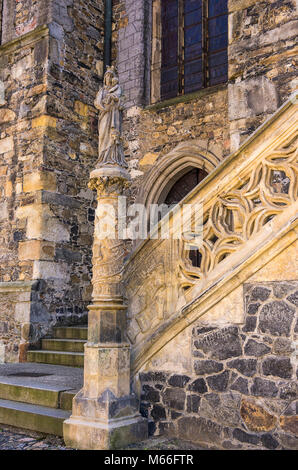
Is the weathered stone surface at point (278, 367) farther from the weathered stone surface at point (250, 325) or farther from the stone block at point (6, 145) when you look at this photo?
the stone block at point (6, 145)

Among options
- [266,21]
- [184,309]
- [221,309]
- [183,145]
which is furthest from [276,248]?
[183,145]

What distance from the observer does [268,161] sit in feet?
13.4

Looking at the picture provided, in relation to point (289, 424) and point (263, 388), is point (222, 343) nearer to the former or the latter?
point (263, 388)

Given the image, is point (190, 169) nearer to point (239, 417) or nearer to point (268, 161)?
point (268, 161)

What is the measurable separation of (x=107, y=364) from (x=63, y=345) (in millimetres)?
3236

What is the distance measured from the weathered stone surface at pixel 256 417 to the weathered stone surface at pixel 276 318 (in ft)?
1.85

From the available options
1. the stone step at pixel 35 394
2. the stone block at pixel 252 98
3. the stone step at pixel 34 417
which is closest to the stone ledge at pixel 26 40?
the stone block at pixel 252 98

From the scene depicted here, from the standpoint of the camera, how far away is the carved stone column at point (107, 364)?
415 centimetres

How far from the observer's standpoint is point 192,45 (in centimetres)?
925

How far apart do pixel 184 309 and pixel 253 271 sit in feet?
2.27

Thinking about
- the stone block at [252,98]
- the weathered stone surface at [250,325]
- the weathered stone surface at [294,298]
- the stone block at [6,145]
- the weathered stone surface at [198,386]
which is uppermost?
the stone block at [6,145]

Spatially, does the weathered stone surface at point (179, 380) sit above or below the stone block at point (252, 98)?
below

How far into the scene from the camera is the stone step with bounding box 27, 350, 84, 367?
6625 mm

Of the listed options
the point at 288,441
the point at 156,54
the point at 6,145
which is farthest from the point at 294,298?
the point at 156,54
